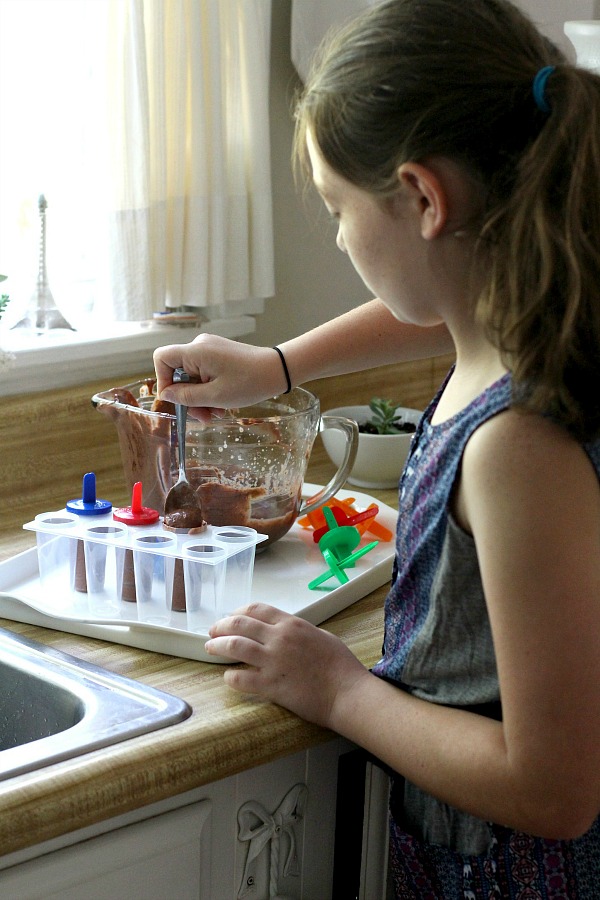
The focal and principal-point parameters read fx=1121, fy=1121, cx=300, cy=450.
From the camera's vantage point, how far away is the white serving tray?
1042 mm

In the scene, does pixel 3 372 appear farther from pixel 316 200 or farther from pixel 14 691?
pixel 316 200

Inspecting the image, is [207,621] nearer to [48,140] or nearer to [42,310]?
[42,310]

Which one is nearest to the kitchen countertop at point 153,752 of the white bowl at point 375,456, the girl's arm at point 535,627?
the girl's arm at point 535,627

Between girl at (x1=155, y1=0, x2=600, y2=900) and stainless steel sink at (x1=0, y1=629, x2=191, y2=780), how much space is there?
0.48ft

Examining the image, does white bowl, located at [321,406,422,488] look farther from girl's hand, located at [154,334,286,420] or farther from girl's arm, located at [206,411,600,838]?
girl's arm, located at [206,411,600,838]

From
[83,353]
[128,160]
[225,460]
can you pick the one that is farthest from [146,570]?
[128,160]

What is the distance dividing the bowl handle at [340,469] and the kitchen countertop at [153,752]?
0.26 m

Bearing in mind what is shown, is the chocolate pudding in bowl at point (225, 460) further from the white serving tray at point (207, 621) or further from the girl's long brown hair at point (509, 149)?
the girl's long brown hair at point (509, 149)

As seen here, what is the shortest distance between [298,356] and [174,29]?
0.62 meters

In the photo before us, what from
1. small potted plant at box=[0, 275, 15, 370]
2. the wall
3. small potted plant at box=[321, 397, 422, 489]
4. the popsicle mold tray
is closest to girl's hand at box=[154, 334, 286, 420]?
the popsicle mold tray

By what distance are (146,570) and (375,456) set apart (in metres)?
0.60

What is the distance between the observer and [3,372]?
1.44m

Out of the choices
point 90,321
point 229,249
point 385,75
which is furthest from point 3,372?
point 385,75

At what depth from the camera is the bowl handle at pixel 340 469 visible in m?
1.33
